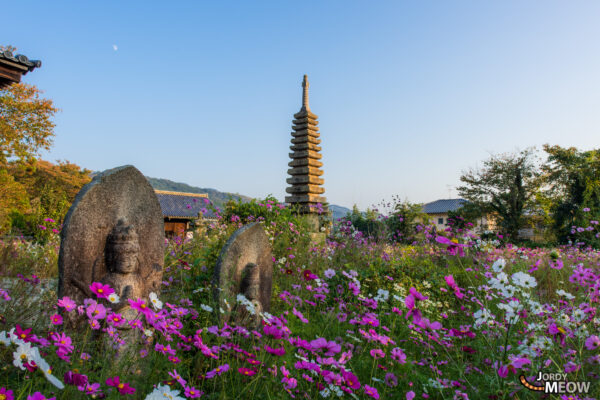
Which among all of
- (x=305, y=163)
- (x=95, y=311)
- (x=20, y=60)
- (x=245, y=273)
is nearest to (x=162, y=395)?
(x=95, y=311)

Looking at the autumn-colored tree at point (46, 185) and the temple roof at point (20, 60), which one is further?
the autumn-colored tree at point (46, 185)

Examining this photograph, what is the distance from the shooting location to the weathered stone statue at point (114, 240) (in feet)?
9.25

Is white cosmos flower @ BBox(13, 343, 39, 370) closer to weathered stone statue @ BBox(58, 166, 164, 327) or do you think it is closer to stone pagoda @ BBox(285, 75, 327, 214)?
weathered stone statue @ BBox(58, 166, 164, 327)

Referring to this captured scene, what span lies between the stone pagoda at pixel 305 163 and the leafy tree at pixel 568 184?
1543cm

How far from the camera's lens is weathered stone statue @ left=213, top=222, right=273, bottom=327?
3.44 m

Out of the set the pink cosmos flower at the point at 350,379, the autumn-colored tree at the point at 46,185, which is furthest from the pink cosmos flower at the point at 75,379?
the autumn-colored tree at the point at 46,185

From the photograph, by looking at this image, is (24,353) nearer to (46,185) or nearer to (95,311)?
(95,311)

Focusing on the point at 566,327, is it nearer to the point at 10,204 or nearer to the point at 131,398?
the point at 131,398

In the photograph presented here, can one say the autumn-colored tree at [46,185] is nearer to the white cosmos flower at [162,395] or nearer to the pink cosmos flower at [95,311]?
the pink cosmos flower at [95,311]

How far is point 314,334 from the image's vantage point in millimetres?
3609

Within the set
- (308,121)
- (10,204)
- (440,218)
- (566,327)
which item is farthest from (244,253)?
(440,218)

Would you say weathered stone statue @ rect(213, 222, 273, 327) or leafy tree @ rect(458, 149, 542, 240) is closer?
weathered stone statue @ rect(213, 222, 273, 327)

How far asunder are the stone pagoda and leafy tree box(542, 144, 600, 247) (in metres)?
15.4

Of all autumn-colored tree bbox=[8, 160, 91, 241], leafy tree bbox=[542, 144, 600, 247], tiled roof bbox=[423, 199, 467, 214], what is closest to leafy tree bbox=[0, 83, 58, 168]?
autumn-colored tree bbox=[8, 160, 91, 241]
